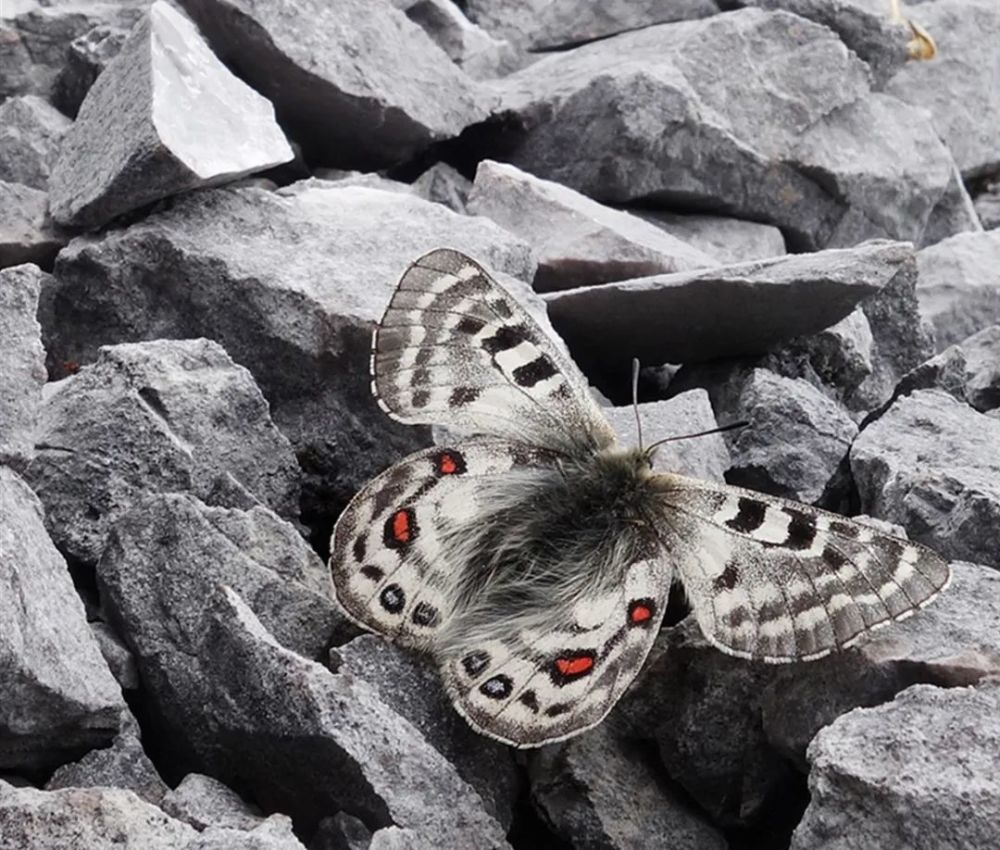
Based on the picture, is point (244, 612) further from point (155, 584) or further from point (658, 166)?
point (658, 166)

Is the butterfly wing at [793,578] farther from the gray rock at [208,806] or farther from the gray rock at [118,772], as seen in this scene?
the gray rock at [118,772]

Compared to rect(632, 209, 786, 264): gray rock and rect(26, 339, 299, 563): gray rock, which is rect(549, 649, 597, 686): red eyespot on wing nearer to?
rect(26, 339, 299, 563): gray rock

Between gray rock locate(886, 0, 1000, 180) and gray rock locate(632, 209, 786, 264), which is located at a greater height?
gray rock locate(632, 209, 786, 264)

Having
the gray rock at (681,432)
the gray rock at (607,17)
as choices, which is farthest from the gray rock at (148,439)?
the gray rock at (607,17)

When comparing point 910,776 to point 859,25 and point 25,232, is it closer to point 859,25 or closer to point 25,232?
point 25,232

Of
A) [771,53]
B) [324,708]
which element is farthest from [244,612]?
[771,53]

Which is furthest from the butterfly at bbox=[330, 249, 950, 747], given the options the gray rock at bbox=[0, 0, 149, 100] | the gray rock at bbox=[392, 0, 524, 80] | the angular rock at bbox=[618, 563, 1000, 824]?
the gray rock at bbox=[392, 0, 524, 80]
